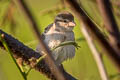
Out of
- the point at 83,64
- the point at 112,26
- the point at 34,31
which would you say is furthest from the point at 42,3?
the point at 34,31

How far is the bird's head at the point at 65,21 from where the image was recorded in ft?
7.01

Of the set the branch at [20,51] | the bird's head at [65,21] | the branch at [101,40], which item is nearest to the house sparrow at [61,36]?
the bird's head at [65,21]

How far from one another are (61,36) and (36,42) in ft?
1.73

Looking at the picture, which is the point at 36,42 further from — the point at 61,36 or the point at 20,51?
the point at 61,36

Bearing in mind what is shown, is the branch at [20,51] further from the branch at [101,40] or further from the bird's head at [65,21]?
the bird's head at [65,21]

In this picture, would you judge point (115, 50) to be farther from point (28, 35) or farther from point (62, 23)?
point (28, 35)

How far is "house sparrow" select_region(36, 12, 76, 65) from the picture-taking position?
193 cm

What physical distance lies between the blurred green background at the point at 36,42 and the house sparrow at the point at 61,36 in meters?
0.05

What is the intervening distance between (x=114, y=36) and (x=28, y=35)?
5.31 ft

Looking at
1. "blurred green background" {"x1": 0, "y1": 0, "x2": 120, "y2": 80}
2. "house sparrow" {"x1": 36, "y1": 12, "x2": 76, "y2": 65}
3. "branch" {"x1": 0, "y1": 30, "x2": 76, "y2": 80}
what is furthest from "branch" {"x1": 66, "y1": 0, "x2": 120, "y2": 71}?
"house sparrow" {"x1": 36, "y1": 12, "x2": 76, "y2": 65}

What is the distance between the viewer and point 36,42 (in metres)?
1.47

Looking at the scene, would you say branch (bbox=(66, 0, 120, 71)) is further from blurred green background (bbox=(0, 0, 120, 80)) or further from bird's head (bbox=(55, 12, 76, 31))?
bird's head (bbox=(55, 12, 76, 31))

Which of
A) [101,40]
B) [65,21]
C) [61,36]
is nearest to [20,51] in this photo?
[101,40]

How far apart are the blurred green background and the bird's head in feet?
0.21
